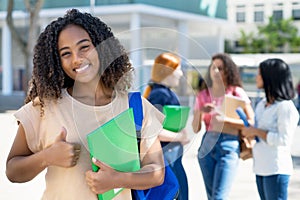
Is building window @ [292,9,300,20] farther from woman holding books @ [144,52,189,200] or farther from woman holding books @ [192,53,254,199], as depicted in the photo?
woman holding books @ [144,52,189,200]

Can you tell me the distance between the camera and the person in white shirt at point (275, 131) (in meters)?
3.89

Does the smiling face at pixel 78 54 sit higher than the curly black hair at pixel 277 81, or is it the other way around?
the smiling face at pixel 78 54

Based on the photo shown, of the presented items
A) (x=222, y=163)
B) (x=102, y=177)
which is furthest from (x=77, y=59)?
(x=222, y=163)

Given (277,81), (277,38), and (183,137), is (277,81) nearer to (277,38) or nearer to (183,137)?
(183,137)

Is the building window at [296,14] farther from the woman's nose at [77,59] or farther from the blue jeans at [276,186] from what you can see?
the woman's nose at [77,59]

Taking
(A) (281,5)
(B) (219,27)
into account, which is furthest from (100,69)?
(A) (281,5)

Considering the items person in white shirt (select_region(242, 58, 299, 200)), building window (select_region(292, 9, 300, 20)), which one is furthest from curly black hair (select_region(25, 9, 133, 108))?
building window (select_region(292, 9, 300, 20))

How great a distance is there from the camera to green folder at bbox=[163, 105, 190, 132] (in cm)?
240

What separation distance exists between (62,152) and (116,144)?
184mm

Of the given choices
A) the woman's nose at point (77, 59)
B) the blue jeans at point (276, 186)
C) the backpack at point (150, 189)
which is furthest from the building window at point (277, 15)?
the woman's nose at point (77, 59)

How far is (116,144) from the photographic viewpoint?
1.81 metres

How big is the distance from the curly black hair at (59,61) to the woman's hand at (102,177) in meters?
0.30

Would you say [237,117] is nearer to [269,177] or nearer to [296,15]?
[269,177]

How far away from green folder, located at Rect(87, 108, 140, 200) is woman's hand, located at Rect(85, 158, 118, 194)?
0.05 ft
